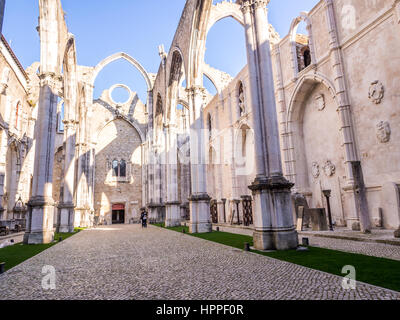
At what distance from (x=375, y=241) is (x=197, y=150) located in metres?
7.56

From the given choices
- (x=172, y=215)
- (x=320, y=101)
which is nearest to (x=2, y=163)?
(x=172, y=215)

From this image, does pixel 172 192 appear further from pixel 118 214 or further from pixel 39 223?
pixel 118 214

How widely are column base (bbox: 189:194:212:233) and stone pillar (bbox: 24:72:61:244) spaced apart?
5.22m

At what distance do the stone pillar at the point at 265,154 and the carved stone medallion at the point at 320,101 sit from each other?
7.27 meters

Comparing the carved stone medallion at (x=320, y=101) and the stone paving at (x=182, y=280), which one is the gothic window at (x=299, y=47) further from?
the stone paving at (x=182, y=280)

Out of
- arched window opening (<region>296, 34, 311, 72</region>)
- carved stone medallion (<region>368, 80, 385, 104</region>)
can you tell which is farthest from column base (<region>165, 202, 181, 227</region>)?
carved stone medallion (<region>368, 80, 385, 104</region>)

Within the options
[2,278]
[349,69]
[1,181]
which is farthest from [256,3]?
[1,181]

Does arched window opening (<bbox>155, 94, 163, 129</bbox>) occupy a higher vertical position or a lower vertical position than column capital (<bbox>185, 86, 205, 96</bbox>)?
higher

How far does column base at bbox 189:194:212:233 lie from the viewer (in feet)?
36.5

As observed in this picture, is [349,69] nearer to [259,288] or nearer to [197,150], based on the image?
[197,150]

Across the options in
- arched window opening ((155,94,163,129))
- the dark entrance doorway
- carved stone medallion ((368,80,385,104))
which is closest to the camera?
carved stone medallion ((368,80,385,104))

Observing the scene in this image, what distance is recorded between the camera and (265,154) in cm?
649

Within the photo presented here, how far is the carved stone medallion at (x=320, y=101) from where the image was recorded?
12969 millimetres

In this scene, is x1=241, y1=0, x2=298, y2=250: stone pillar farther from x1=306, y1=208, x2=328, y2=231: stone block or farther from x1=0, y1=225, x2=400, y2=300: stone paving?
x1=306, y1=208, x2=328, y2=231: stone block
